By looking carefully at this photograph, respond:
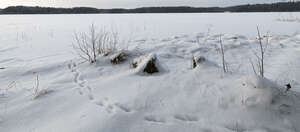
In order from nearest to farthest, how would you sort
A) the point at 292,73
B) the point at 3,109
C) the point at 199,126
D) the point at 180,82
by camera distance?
the point at 199,126 → the point at 3,109 → the point at 180,82 → the point at 292,73

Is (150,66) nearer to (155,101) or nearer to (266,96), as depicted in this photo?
(155,101)

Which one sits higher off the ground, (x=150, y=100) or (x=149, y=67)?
(x=149, y=67)

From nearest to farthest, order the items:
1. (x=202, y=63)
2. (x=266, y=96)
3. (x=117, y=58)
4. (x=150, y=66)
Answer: (x=266, y=96) < (x=202, y=63) < (x=150, y=66) < (x=117, y=58)

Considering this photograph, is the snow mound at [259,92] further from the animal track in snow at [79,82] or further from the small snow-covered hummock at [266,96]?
the animal track in snow at [79,82]

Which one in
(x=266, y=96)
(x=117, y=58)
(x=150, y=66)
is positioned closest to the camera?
(x=266, y=96)

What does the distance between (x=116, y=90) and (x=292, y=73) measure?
2183 mm

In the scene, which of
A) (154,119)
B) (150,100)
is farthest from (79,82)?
(154,119)

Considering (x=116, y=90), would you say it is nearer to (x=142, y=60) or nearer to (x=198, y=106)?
(x=142, y=60)

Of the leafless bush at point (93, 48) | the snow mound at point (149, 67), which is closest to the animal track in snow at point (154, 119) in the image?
the snow mound at point (149, 67)

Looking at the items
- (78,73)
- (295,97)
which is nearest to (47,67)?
(78,73)

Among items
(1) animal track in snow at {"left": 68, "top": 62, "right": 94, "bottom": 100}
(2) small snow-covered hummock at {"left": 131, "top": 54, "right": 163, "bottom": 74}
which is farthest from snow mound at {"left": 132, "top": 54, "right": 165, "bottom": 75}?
(1) animal track in snow at {"left": 68, "top": 62, "right": 94, "bottom": 100}

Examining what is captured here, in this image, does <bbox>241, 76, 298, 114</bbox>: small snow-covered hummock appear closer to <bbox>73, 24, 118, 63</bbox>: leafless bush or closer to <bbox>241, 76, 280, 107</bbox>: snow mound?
<bbox>241, 76, 280, 107</bbox>: snow mound

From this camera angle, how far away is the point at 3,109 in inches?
68.1

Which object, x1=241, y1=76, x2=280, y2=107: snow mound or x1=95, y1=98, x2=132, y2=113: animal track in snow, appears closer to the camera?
x1=241, y1=76, x2=280, y2=107: snow mound
